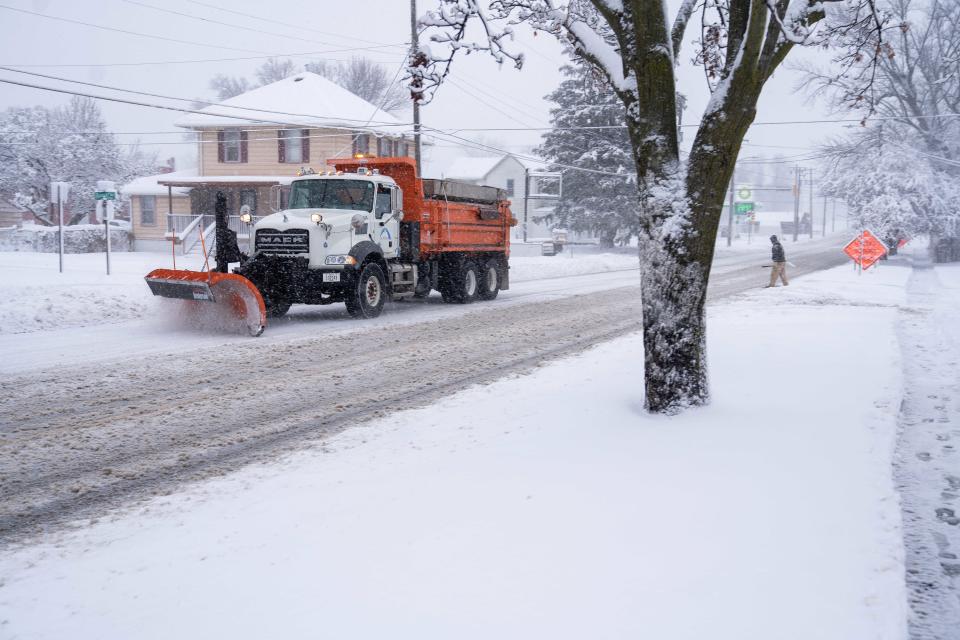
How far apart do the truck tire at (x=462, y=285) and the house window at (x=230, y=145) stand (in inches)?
905

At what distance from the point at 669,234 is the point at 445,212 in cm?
1045

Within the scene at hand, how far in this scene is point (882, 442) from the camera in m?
6.06

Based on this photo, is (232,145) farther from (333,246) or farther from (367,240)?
(333,246)

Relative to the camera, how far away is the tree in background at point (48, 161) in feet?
160

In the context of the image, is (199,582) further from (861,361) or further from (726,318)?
(726,318)

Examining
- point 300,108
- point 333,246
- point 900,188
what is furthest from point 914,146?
point 333,246

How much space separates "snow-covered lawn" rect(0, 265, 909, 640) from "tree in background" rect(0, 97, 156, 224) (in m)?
49.6

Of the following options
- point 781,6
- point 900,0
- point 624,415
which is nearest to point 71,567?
point 624,415

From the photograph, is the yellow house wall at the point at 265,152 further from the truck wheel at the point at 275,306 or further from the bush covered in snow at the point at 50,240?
the truck wheel at the point at 275,306

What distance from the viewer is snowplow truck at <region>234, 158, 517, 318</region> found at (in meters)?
13.1

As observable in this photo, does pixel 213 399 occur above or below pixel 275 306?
below

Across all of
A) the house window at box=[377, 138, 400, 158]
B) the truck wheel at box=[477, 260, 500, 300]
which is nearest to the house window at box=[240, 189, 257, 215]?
the house window at box=[377, 138, 400, 158]

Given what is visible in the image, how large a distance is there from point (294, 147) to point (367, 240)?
79.1 feet

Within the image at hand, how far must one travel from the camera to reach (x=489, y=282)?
18422 millimetres
